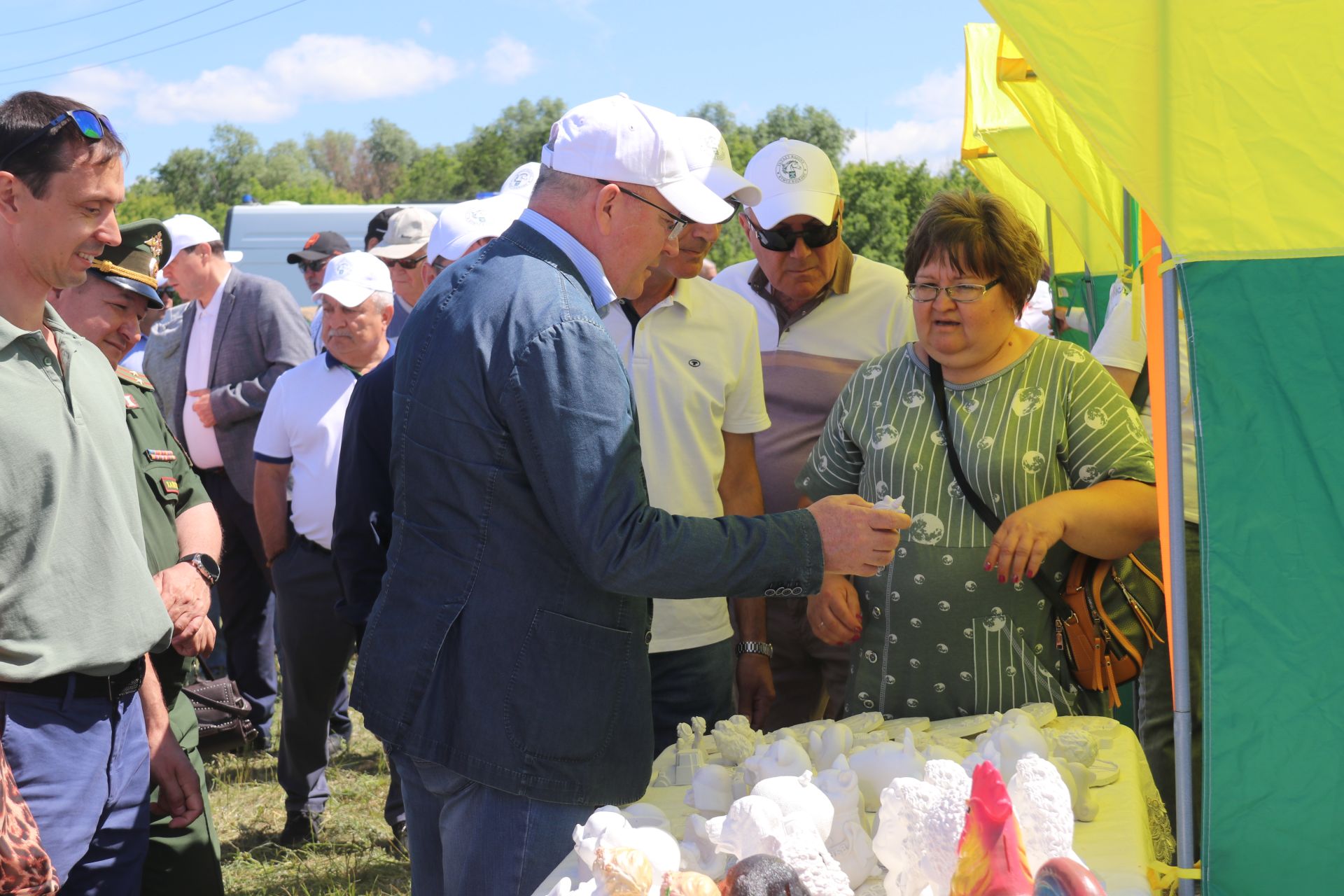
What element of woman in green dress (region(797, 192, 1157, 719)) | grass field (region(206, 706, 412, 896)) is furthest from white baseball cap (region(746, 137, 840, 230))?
grass field (region(206, 706, 412, 896))

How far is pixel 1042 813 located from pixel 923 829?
0.15m

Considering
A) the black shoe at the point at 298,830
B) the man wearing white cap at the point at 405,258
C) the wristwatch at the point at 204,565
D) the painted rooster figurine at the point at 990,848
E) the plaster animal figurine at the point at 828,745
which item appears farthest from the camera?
the man wearing white cap at the point at 405,258

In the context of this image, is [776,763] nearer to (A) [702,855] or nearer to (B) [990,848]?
(A) [702,855]

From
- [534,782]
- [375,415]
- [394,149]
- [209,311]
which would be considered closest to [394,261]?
[209,311]

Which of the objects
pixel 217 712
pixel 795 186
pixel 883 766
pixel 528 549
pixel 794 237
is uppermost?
pixel 795 186

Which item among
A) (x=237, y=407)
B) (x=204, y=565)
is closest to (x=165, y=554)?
(x=204, y=565)

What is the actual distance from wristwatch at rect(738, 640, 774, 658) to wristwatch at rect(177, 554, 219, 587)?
1275 mm

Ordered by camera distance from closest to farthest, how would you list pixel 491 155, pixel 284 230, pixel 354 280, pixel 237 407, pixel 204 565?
pixel 204 565 < pixel 354 280 < pixel 237 407 < pixel 284 230 < pixel 491 155

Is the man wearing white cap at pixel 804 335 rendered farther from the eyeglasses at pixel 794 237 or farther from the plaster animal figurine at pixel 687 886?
the plaster animal figurine at pixel 687 886

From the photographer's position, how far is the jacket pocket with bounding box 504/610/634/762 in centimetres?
171

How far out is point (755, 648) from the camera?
2.94 meters

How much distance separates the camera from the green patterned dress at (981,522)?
225 centimetres

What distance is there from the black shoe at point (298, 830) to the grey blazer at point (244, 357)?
55.8 inches

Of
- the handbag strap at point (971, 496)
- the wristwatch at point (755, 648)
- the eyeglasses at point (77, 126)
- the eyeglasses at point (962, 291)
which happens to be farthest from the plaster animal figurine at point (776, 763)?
the eyeglasses at point (77, 126)
